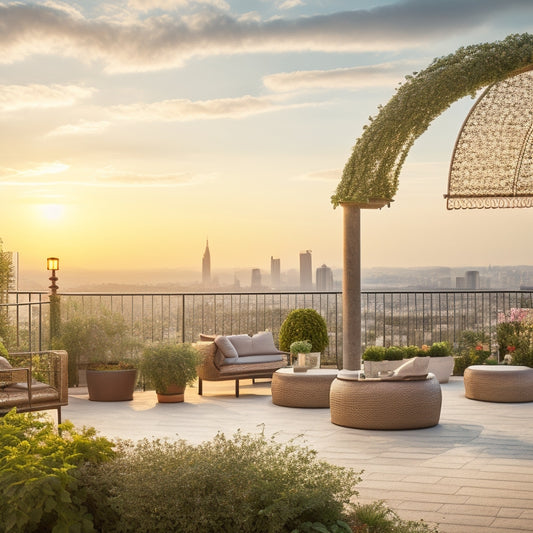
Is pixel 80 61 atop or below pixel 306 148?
atop

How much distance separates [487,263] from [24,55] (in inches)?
322

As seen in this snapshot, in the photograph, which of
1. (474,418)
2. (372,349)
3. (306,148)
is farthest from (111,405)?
(306,148)

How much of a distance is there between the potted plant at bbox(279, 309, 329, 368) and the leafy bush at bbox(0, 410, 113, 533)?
7.11m

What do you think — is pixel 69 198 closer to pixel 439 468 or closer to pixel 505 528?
pixel 439 468

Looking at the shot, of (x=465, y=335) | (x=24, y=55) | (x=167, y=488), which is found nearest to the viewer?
(x=167, y=488)

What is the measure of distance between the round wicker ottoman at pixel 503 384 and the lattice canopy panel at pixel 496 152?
6.46 feet

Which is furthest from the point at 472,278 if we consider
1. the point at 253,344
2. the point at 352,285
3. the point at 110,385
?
the point at 110,385

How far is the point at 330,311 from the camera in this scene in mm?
12883

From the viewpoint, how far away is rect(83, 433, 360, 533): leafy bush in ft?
11.1

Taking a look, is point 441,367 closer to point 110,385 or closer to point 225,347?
point 225,347

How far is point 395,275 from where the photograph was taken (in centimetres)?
1422

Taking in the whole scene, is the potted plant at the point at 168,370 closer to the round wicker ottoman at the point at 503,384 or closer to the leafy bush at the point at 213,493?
the round wicker ottoman at the point at 503,384

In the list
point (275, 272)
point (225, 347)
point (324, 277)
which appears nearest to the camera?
point (225, 347)

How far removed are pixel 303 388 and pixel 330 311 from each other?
4.17m
